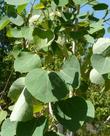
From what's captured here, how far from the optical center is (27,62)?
113 centimetres

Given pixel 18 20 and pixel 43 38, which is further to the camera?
pixel 18 20

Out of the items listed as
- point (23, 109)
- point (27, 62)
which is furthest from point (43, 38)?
point (23, 109)

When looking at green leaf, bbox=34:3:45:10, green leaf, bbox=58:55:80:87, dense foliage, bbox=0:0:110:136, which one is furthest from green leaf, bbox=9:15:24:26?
green leaf, bbox=58:55:80:87

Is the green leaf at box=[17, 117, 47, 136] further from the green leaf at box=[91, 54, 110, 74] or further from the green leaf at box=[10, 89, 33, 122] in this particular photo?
the green leaf at box=[91, 54, 110, 74]

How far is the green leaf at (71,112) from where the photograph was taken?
1.09 m

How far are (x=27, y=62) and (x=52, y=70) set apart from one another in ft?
0.22

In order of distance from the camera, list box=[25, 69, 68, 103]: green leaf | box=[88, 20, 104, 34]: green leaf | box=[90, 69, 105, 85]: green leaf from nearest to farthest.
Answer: box=[25, 69, 68, 103]: green leaf, box=[90, 69, 105, 85]: green leaf, box=[88, 20, 104, 34]: green leaf

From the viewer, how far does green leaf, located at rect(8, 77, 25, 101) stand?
1125 millimetres

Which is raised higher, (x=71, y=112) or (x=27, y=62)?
(x=27, y=62)

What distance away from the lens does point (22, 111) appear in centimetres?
108

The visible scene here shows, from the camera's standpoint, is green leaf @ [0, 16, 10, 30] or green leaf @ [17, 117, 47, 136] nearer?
green leaf @ [17, 117, 47, 136]

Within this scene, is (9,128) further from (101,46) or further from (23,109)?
(101,46)

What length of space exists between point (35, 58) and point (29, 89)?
0.39 ft

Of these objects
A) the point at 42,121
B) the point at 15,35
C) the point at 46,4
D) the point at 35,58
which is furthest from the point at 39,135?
the point at 46,4
